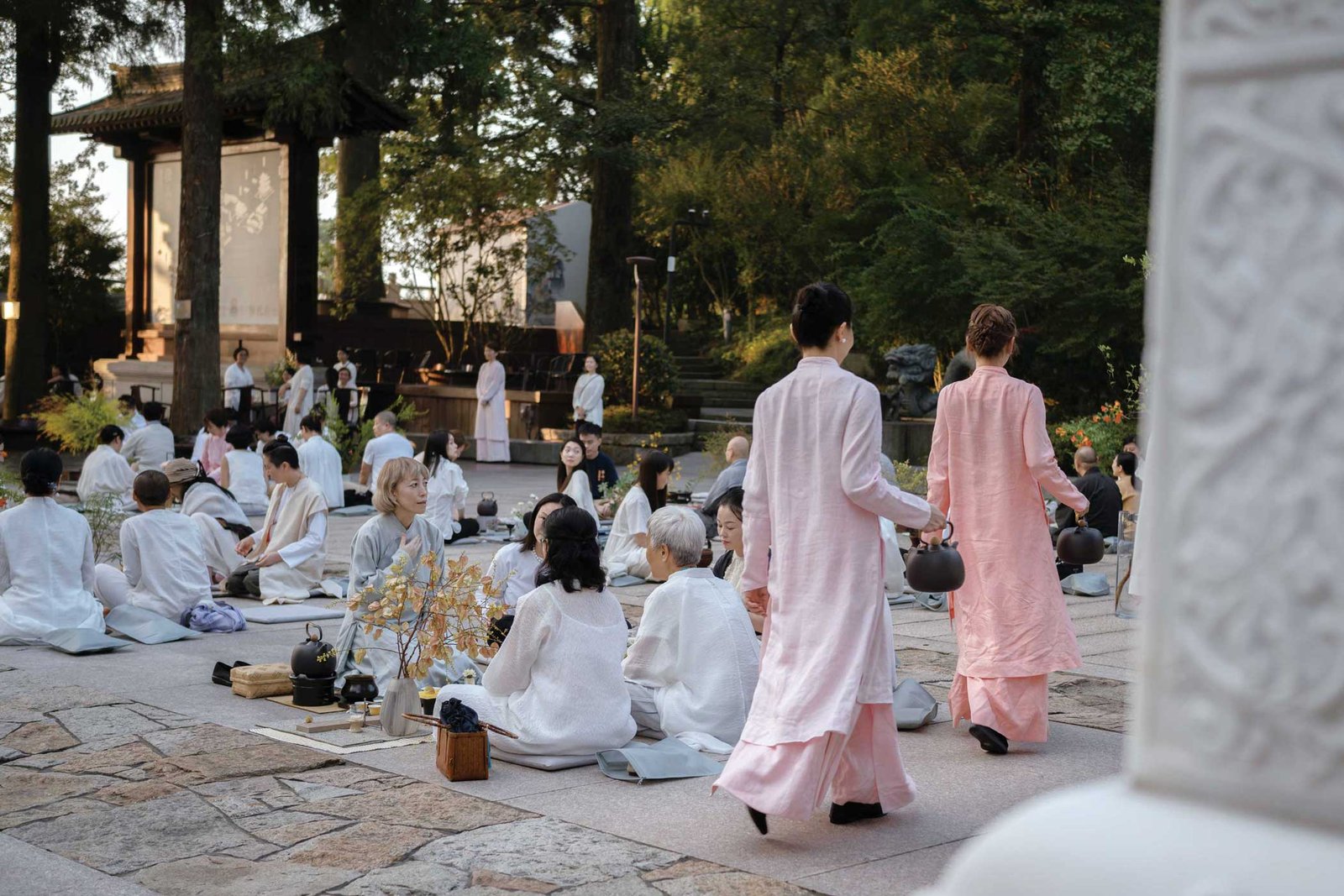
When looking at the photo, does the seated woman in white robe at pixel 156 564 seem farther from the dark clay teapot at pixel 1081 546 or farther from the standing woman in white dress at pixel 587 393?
the standing woman in white dress at pixel 587 393

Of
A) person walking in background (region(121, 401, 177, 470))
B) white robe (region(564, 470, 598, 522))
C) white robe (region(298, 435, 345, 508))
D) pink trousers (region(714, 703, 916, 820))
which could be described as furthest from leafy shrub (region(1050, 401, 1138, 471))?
pink trousers (region(714, 703, 916, 820))

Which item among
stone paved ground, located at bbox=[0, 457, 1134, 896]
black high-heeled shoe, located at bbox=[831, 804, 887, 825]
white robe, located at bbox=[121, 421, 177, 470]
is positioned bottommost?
stone paved ground, located at bbox=[0, 457, 1134, 896]

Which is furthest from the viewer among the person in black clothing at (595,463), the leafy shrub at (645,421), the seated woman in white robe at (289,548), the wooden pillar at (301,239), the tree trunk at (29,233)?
the wooden pillar at (301,239)

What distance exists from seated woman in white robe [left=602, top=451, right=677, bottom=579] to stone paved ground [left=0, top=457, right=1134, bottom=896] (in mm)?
3986

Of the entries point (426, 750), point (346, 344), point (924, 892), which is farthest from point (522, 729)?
point (346, 344)

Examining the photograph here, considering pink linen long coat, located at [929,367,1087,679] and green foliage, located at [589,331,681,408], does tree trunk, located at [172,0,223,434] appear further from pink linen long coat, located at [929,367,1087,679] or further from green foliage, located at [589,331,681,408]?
pink linen long coat, located at [929,367,1087,679]

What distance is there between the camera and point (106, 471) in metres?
13.1

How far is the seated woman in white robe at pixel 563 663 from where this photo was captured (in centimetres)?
536

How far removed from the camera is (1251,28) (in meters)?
1.01

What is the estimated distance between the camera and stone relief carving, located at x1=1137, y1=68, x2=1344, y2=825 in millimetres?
999

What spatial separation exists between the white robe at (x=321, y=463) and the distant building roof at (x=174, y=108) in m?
7.62

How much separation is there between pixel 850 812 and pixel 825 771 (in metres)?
0.36

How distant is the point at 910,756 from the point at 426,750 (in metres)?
1.81

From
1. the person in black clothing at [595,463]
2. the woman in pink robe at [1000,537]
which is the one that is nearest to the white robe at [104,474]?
the person in black clothing at [595,463]
